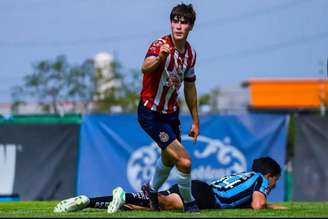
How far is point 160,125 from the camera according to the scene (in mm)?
9914

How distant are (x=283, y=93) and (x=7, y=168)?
6441cm

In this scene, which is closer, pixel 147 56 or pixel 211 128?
pixel 147 56

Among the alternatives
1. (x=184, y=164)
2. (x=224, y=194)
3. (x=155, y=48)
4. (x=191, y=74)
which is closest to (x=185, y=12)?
(x=155, y=48)

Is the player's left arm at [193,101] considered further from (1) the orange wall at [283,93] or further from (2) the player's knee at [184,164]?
(1) the orange wall at [283,93]

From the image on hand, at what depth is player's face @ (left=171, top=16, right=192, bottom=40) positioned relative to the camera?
9773mm

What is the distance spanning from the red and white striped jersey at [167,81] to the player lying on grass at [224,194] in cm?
114

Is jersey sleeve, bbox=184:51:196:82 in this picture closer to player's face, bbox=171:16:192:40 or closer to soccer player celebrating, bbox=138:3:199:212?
soccer player celebrating, bbox=138:3:199:212

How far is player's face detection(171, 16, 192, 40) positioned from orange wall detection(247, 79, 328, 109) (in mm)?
70325

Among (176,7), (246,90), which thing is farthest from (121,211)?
(246,90)

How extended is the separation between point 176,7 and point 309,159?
10.4 metres

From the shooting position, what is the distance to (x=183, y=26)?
32.1 feet

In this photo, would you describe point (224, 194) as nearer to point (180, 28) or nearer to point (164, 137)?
point (164, 137)

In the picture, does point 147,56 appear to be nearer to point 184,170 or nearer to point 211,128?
point 184,170

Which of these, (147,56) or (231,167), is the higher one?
(147,56)
